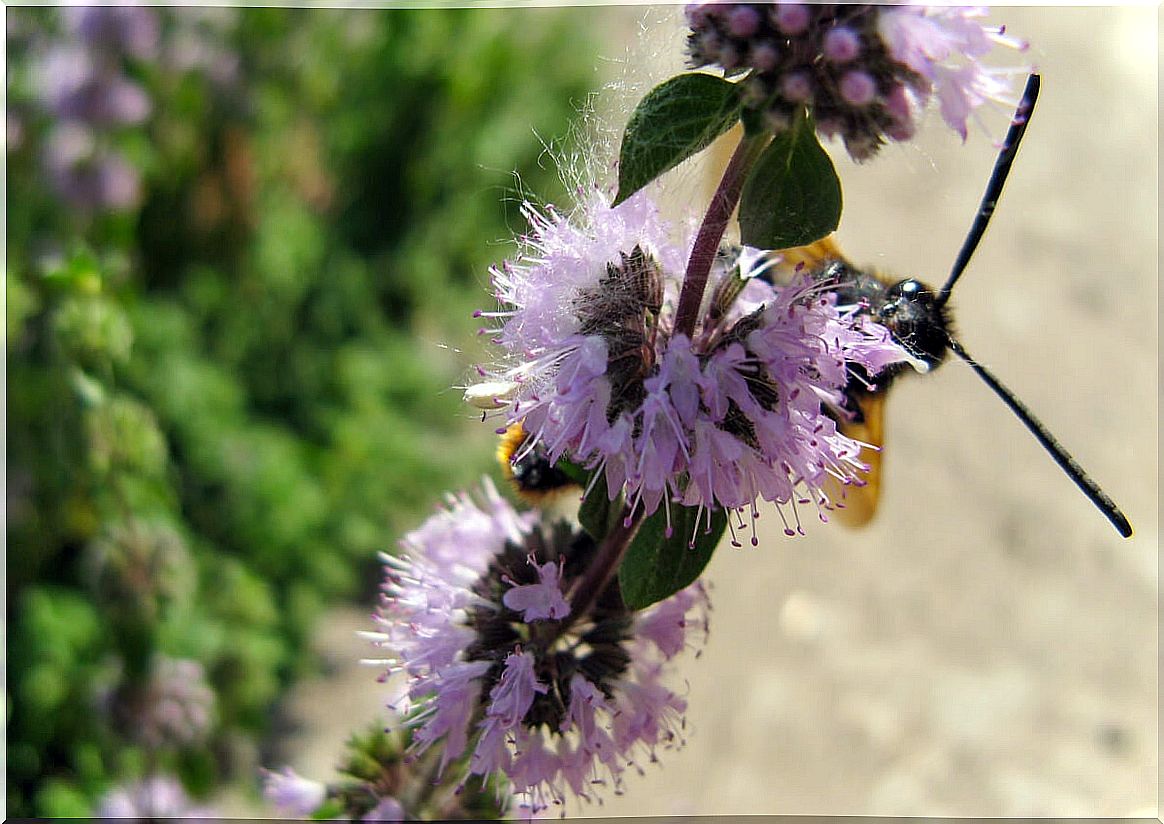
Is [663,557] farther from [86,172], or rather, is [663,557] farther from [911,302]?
[86,172]

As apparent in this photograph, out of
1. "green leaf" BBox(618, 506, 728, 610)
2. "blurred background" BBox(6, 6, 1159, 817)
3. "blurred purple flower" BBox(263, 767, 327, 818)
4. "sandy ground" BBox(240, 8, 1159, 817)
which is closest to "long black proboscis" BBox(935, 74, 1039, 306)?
"green leaf" BBox(618, 506, 728, 610)

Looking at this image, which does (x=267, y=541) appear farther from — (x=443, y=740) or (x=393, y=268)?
(x=443, y=740)

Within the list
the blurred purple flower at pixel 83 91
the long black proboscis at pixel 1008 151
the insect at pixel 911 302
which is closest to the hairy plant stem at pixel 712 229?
the insect at pixel 911 302

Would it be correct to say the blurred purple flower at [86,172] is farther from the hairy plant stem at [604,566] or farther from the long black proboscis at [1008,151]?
the long black proboscis at [1008,151]

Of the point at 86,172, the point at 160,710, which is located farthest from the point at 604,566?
the point at 86,172

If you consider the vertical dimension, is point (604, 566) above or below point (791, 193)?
below

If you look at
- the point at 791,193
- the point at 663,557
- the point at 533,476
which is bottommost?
the point at 663,557
